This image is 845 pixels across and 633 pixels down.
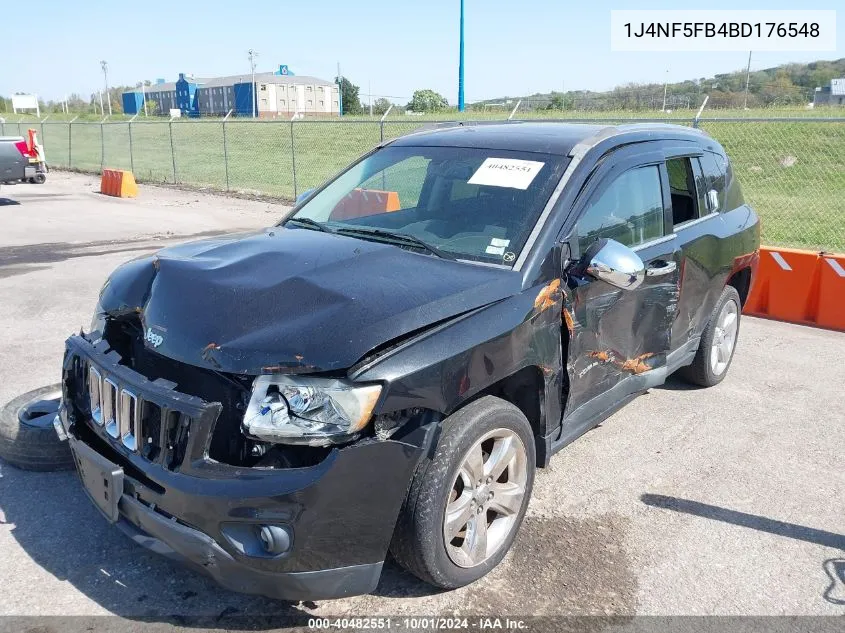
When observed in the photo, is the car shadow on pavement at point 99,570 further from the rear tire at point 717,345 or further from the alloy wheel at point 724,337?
the alloy wheel at point 724,337

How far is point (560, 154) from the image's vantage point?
12.3 feet

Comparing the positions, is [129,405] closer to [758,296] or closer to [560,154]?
[560,154]

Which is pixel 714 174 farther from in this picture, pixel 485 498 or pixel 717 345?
pixel 485 498

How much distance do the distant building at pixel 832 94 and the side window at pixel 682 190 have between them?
27.4m

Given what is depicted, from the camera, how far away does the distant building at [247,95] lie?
83481mm

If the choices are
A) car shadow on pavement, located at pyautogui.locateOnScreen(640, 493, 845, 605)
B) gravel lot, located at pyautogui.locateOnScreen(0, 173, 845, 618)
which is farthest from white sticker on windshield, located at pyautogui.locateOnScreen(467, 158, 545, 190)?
car shadow on pavement, located at pyautogui.locateOnScreen(640, 493, 845, 605)

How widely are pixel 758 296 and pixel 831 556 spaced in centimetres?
470

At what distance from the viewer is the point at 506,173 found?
3770 mm

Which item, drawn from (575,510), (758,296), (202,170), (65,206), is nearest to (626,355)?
(575,510)

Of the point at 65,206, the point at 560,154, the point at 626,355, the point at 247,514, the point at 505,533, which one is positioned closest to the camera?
the point at 247,514

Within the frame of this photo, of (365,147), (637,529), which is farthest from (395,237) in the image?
(365,147)

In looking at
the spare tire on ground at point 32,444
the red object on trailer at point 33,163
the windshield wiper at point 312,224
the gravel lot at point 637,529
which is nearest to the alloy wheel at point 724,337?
the gravel lot at point 637,529

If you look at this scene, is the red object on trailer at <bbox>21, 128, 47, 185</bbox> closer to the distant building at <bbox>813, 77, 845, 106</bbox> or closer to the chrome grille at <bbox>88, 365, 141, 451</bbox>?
the chrome grille at <bbox>88, 365, 141, 451</bbox>

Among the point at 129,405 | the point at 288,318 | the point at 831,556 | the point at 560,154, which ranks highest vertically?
the point at 560,154
